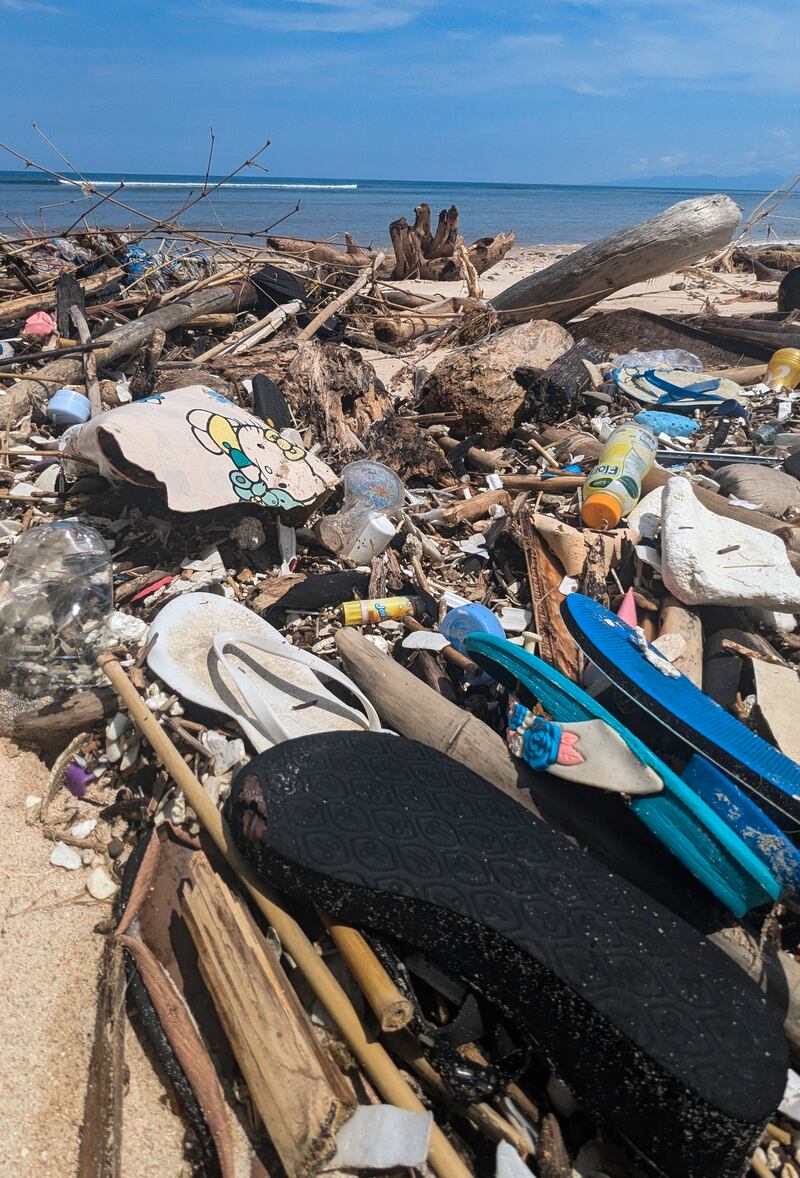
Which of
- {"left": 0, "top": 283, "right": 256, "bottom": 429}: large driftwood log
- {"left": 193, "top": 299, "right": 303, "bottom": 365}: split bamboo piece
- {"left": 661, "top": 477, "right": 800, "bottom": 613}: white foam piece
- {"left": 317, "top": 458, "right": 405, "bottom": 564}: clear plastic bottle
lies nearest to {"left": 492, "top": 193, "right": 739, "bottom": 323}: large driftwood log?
{"left": 193, "top": 299, "right": 303, "bottom": 365}: split bamboo piece

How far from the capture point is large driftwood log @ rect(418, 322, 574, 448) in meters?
4.59

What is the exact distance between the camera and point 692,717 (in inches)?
76.6

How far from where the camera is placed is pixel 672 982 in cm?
144

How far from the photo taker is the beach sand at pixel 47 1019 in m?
1.50

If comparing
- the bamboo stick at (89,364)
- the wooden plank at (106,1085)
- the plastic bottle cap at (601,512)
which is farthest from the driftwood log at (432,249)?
the wooden plank at (106,1085)

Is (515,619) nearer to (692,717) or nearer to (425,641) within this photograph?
(425,641)

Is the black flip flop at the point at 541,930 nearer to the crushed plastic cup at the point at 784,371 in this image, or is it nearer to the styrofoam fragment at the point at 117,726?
the styrofoam fragment at the point at 117,726

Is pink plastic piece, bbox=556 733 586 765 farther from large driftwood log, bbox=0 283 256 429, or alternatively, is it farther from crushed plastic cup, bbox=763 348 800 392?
crushed plastic cup, bbox=763 348 800 392

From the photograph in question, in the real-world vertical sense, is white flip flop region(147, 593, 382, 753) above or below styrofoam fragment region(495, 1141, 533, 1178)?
above

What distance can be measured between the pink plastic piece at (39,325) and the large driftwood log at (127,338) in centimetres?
54

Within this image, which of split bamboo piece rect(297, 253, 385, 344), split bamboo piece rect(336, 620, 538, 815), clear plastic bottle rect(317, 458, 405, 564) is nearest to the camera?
split bamboo piece rect(336, 620, 538, 815)

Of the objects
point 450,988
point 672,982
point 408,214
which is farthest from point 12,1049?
point 408,214

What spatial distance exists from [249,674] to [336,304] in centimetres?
477

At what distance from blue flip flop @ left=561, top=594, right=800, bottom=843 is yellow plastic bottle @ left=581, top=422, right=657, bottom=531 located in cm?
98
